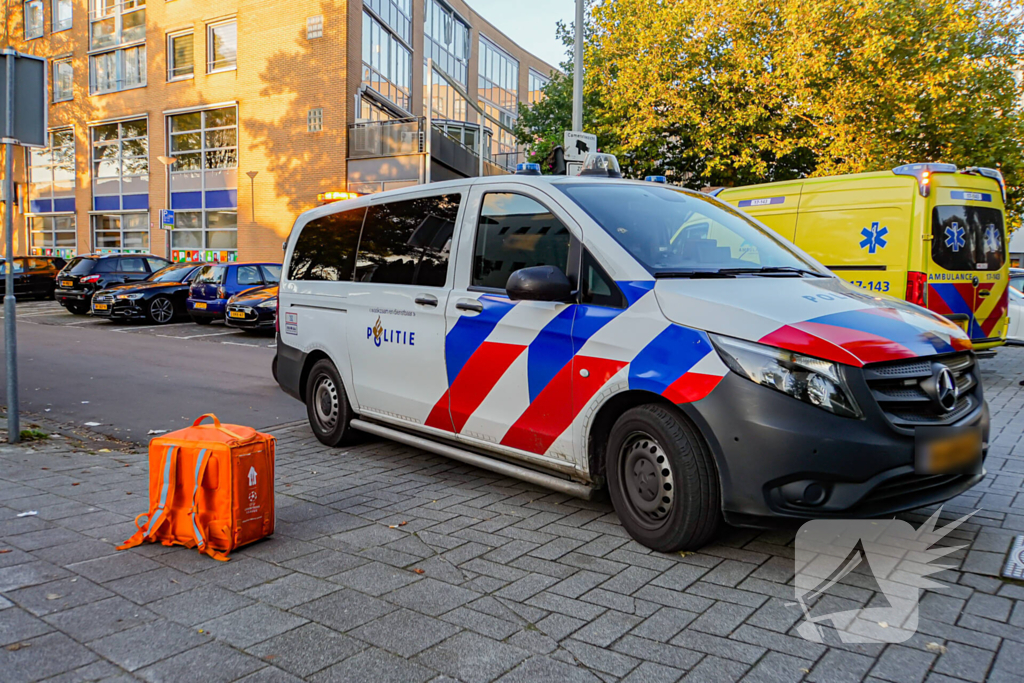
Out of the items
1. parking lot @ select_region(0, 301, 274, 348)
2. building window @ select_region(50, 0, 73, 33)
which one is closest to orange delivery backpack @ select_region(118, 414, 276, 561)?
parking lot @ select_region(0, 301, 274, 348)

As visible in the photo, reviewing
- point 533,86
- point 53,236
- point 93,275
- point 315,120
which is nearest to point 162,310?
point 93,275

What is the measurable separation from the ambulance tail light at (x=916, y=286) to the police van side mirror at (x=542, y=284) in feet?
21.4

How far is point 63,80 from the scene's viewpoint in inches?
1372

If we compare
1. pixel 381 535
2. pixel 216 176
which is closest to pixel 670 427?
pixel 381 535

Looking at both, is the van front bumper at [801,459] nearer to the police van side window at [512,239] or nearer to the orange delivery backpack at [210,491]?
the police van side window at [512,239]

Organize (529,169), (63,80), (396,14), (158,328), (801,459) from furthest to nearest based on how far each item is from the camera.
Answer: (63,80) < (396,14) < (158,328) < (529,169) < (801,459)

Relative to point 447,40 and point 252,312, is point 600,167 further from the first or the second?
point 447,40

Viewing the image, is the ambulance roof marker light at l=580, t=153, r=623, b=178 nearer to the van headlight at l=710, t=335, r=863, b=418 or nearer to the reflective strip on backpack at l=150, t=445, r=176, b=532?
the van headlight at l=710, t=335, r=863, b=418

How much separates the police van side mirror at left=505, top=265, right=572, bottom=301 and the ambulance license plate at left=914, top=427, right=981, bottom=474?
1.80 meters

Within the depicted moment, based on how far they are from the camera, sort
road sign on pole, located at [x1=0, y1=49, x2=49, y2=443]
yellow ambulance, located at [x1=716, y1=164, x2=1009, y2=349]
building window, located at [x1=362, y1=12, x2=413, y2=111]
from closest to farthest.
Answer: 1. road sign on pole, located at [x1=0, y1=49, x2=49, y2=443]
2. yellow ambulance, located at [x1=716, y1=164, x2=1009, y2=349]
3. building window, located at [x1=362, y1=12, x2=413, y2=111]

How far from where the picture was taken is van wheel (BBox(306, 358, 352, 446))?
611 cm

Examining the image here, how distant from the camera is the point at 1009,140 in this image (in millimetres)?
16938

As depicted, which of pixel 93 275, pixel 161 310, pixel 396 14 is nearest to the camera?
pixel 161 310

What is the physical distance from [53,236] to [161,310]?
2169cm
